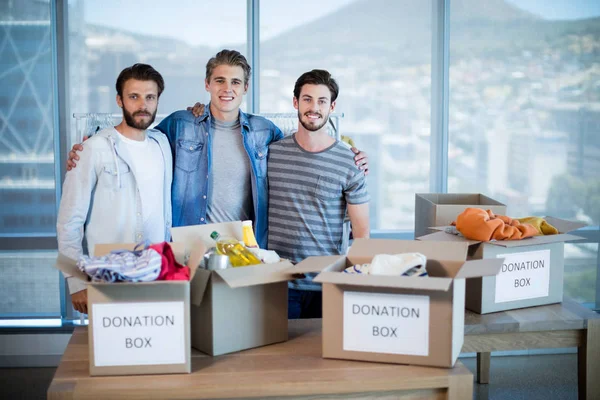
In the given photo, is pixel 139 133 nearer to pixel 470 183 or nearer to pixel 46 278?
pixel 46 278

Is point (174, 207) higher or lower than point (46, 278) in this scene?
higher

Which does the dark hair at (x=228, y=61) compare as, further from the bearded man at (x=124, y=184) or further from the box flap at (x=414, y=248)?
the box flap at (x=414, y=248)

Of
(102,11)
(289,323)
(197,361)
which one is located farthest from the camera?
(102,11)

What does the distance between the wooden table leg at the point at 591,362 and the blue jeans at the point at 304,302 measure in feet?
3.12

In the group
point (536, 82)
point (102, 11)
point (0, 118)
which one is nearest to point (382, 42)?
point (536, 82)

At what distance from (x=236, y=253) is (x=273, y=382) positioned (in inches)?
15.9

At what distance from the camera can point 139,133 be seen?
8.80 ft

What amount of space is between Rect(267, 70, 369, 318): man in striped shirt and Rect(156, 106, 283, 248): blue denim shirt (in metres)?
0.06

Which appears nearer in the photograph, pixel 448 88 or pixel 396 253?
pixel 396 253

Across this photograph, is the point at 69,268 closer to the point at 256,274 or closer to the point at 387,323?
the point at 256,274

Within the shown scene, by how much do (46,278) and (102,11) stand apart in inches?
60.8

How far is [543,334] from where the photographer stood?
228cm

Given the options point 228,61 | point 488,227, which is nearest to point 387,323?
point 488,227

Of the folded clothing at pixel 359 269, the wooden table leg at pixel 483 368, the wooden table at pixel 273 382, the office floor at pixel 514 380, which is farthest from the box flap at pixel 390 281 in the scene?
the wooden table leg at pixel 483 368
